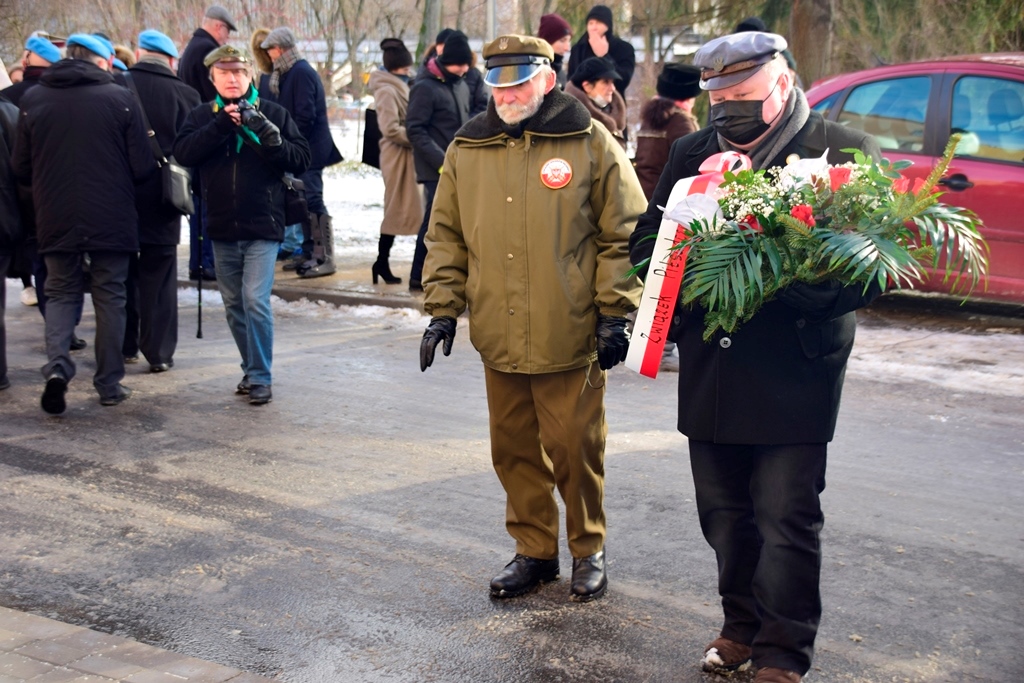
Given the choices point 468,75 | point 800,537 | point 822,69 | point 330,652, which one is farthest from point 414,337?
point 822,69

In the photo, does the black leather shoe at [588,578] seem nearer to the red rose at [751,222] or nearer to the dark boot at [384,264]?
the red rose at [751,222]

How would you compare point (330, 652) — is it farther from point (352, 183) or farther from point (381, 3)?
point (381, 3)

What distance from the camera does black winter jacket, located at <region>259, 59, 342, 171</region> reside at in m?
10.5

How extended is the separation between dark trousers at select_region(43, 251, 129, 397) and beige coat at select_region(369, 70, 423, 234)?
3.70 m

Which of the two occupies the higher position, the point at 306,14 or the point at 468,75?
the point at 306,14

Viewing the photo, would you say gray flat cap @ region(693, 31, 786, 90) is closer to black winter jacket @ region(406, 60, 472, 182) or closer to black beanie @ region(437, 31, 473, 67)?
black winter jacket @ region(406, 60, 472, 182)

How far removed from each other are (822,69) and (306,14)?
61.7 feet

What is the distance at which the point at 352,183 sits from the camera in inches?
845

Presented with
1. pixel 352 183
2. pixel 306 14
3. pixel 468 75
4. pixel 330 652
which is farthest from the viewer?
pixel 306 14

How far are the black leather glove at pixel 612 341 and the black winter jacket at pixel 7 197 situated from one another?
466cm

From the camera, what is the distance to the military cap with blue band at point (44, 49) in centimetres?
774

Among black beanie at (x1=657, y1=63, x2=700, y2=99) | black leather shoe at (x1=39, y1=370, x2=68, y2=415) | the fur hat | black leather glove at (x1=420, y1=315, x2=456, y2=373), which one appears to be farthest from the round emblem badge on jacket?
the fur hat

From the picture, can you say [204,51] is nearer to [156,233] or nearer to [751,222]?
[156,233]

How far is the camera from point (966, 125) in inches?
346
